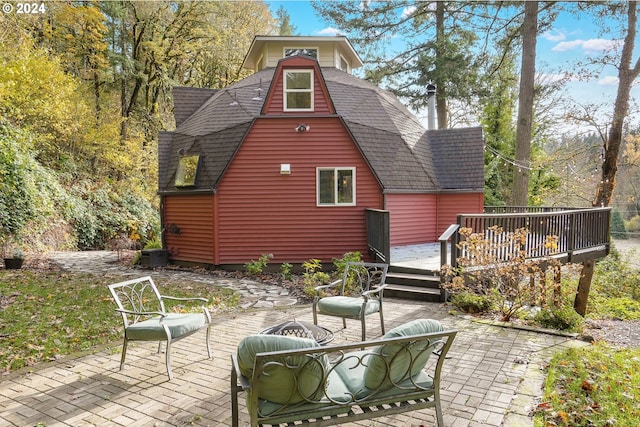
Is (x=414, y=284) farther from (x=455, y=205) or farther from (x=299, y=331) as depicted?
(x=455, y=205)

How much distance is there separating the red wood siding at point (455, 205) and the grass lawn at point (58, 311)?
7.85 meters

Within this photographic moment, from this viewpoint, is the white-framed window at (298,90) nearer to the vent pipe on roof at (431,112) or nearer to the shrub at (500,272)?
the vent pipe on roof at (431,112)

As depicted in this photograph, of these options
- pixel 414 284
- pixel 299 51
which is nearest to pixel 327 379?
pixel 414 284

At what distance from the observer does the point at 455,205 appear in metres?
13.5

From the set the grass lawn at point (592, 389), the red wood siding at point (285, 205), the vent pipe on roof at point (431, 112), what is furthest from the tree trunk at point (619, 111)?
the grass lawn at point (592, 389)

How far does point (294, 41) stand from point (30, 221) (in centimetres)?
1118

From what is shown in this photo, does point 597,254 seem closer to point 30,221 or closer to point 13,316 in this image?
point 13,316

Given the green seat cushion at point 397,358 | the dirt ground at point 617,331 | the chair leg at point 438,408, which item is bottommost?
the dirt ground at point 617,331

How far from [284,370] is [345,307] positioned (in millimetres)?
2737

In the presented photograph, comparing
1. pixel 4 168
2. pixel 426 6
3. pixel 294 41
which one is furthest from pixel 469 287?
pixel 426 6

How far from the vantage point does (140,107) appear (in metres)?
23.2

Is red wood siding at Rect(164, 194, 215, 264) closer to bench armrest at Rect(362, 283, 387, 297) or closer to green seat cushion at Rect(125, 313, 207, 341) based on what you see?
bench armrest at Rect(362, 283, 387, 297)

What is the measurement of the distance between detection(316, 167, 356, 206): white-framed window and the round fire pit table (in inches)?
317

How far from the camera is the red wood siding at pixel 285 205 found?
11742mm
